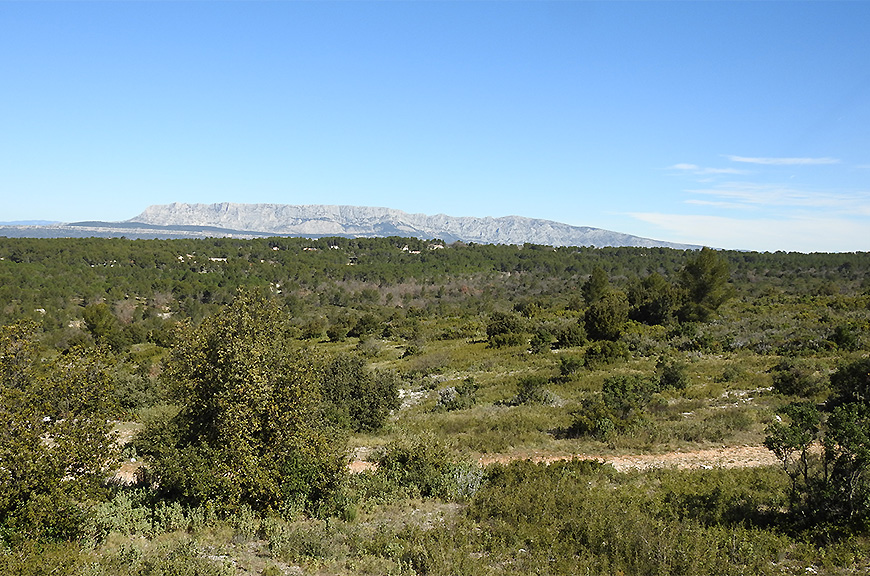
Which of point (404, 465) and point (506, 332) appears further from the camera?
point (506, 332)

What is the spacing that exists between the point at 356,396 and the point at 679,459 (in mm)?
10844

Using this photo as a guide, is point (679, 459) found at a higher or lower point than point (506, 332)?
higher

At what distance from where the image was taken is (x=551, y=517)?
955 cm

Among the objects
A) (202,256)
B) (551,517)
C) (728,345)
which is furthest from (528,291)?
(551,517)

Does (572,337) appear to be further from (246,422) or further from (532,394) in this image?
(246,422)

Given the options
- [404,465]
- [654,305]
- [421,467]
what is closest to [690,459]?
[421,467]

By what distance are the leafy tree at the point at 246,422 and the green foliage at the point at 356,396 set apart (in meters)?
6.24

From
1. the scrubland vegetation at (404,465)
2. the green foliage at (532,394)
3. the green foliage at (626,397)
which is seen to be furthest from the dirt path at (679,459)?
the green foliage at (532,394)

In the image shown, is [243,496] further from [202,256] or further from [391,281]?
[202,256]

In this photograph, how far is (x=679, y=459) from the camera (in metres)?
13.3

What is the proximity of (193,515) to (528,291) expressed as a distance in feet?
211

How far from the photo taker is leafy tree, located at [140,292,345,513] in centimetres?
939

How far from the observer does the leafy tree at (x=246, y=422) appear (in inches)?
370

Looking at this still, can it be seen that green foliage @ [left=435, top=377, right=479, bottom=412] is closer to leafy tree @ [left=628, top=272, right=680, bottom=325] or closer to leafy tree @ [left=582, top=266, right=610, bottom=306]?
leafy tree @ [left=628, top=272, right=680, bottom=325]
